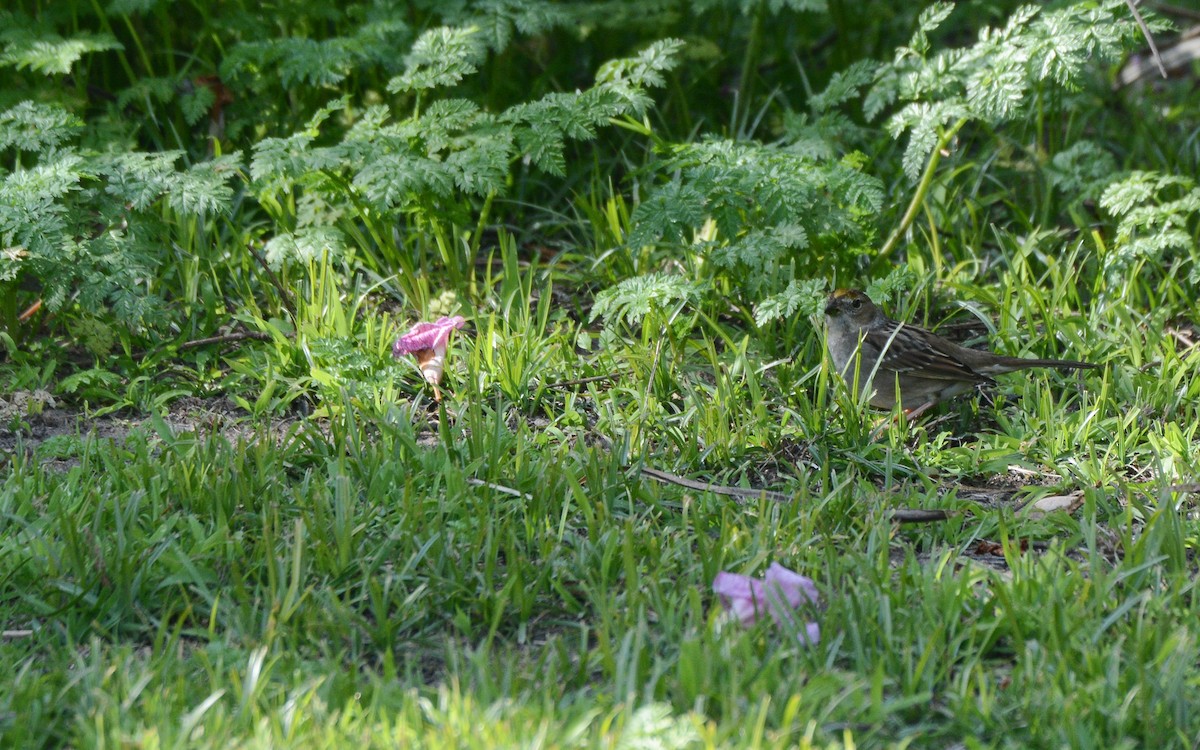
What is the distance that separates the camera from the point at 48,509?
153 inches

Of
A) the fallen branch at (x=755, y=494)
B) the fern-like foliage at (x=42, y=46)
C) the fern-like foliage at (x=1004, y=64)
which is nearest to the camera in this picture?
the fallen branch at (x=755, y=494)

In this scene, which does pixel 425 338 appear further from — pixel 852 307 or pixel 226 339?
pixel 852 307

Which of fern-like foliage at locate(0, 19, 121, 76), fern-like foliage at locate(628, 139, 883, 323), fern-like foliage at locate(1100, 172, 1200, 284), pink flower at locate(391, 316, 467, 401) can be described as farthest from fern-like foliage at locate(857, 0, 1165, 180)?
fern-like foliage at locate(0, 19, 121, 76)

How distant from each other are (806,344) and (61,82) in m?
3.93

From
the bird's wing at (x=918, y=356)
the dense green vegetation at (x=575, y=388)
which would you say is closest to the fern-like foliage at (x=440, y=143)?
the dense green vegetation at (x=575, y=388)

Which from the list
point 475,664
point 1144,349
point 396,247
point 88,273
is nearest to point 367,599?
point 475,664

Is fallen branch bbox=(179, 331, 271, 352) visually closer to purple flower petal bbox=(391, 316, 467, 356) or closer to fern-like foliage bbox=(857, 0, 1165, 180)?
purple flower petal bbox=(391, 316, 467, 356)

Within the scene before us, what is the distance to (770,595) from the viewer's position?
3.26 metres

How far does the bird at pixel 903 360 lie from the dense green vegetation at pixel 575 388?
165 mm

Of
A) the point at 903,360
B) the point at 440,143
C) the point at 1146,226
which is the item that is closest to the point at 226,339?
the point at 440,143

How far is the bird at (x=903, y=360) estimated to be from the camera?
16.4 ft

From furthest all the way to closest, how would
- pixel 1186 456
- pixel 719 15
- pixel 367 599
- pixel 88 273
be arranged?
1. pixel 719 15
2. pixel 88 273
3. pixel 1186 456
4. pixel 367 599

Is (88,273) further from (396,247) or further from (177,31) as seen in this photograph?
(177,31)

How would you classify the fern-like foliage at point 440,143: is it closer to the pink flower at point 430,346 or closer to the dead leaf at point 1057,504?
the pink flower at point 430,346
